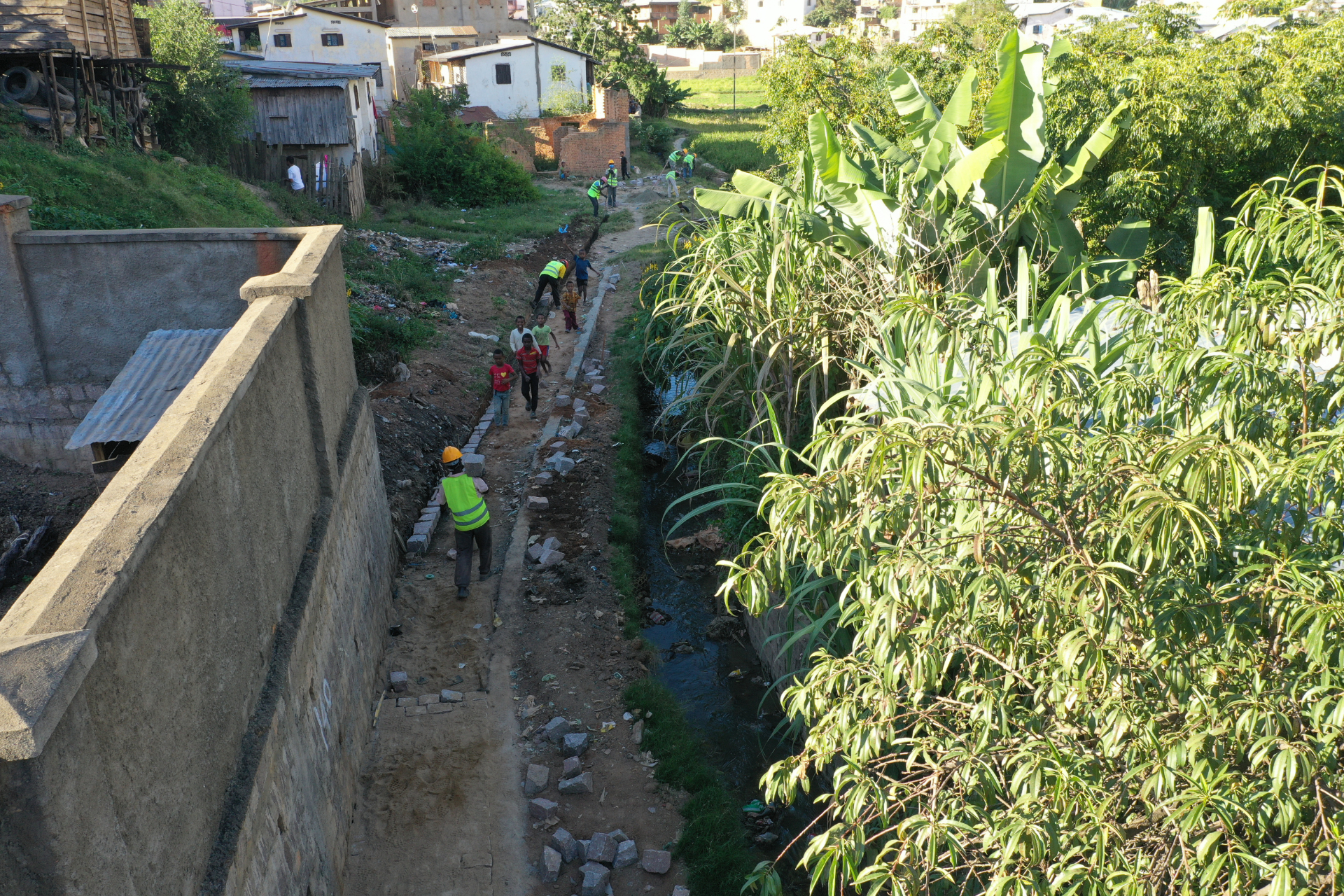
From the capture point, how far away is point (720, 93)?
176 feet

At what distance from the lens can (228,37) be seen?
3241cm

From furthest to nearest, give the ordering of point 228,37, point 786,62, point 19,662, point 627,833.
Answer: point 228,37 → point 786,62 → point 627,833 → point 19,662

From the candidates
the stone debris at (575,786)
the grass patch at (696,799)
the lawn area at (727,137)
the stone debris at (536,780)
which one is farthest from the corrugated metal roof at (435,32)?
the stone debris at (575,786)

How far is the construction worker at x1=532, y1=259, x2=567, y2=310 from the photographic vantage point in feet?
52.4

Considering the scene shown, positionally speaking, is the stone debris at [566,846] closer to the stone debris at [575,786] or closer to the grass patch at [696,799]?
the stone debris at [575,786]

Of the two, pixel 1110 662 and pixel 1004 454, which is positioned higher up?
pixel 1004 454

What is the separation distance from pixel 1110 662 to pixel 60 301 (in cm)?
789

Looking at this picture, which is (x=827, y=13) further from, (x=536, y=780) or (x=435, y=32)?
(x=536, y=780)

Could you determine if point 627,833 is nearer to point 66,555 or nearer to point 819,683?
point 819,683

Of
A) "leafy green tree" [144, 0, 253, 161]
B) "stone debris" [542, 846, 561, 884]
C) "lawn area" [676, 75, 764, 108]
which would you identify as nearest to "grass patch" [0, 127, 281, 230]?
"leafy green tree" [144, 0, 253, 161]

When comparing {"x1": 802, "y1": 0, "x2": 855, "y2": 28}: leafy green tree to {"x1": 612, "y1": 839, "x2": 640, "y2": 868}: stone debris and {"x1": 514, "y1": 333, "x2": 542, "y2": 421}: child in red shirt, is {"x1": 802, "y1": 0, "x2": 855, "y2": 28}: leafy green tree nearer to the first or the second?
{"x1": 514, "y1": 333, "x2": 542, "y2": 421}: child in red shirt

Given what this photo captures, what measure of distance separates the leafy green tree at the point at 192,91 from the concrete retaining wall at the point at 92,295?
1198 cm

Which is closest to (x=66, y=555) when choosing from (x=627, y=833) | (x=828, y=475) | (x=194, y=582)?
(x=194, y=582)

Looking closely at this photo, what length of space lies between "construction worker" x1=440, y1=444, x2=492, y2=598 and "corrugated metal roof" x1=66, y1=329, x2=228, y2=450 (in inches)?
84.7
